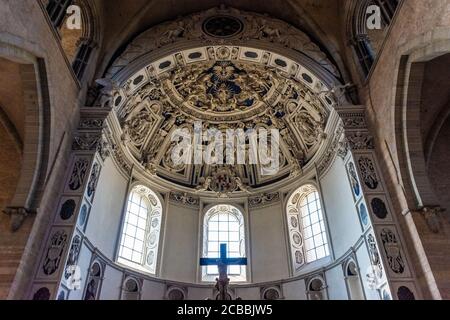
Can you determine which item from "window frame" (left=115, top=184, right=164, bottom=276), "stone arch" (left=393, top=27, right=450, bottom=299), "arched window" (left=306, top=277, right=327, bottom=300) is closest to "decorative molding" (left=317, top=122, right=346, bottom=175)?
"stone arch" (left=393, top=27, right=450, bottom=299)

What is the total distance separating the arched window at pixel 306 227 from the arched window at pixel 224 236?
92.3 inches

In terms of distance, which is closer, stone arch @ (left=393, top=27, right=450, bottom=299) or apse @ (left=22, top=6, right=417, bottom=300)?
stone arch @ (left=393, top=27, right=450, bottom=299)

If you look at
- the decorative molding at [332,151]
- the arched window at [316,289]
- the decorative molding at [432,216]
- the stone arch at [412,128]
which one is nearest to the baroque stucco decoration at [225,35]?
the decorative molding at [332,151]

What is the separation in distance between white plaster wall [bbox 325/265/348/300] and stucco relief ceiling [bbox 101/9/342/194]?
16.1ft

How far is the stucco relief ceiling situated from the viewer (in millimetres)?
14289

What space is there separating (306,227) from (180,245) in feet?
18.6

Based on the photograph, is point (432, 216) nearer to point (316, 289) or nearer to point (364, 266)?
point (364, 266)

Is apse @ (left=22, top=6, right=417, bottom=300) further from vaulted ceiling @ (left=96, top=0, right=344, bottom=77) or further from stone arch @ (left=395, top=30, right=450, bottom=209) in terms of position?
stone arch @ (left=395, top=30, right=450, bottom=209)

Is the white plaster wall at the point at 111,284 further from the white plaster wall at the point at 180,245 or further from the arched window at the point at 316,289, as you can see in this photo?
the arched window at the point at 316,289

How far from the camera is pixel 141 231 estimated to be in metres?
15.2

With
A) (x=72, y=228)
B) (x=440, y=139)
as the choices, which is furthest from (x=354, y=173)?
(x=72, y=228)

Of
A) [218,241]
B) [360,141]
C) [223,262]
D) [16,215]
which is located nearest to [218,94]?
[218,241]

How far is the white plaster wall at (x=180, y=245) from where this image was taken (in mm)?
14719
